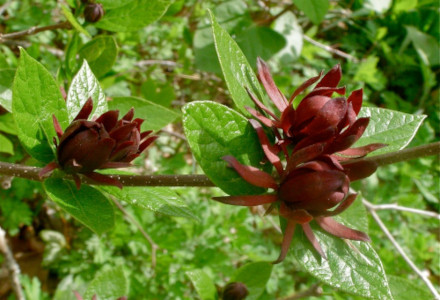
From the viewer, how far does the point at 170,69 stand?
336cm

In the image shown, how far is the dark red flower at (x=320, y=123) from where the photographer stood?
2.62 feet

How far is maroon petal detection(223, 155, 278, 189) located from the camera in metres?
0.80

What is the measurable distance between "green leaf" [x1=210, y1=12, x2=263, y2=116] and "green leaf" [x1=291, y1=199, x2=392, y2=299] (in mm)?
303

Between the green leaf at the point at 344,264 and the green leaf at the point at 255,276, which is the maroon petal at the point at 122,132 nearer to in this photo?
the green leaf at the point at 344,264

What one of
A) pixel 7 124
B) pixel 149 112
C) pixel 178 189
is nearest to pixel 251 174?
pixel 149 112

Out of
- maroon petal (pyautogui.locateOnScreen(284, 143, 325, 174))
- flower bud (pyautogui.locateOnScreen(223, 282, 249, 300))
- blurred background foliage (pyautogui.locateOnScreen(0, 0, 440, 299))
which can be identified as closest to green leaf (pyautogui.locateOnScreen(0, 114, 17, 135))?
blurred background foliage (pyautogui.locateOnScreen(0, 0, 440, 299))

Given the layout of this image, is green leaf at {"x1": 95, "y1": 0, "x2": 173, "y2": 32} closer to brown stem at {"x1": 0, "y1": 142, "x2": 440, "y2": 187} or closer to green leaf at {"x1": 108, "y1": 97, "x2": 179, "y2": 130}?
green leaf at {"x1": 108, "y1": 97, "x2": 179, "y2": 130}

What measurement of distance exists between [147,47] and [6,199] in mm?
1548

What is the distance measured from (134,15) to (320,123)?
2.80 ft

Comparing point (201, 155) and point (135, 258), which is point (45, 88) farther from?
point (135, 258)

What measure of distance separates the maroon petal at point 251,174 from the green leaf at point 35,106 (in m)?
0.43

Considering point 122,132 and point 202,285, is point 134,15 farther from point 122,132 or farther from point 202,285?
point 202,285

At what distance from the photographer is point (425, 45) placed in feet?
13.8

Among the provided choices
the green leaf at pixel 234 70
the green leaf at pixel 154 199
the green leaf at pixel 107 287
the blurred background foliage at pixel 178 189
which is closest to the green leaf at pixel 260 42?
the blurred background foliage at pixel 178 189
